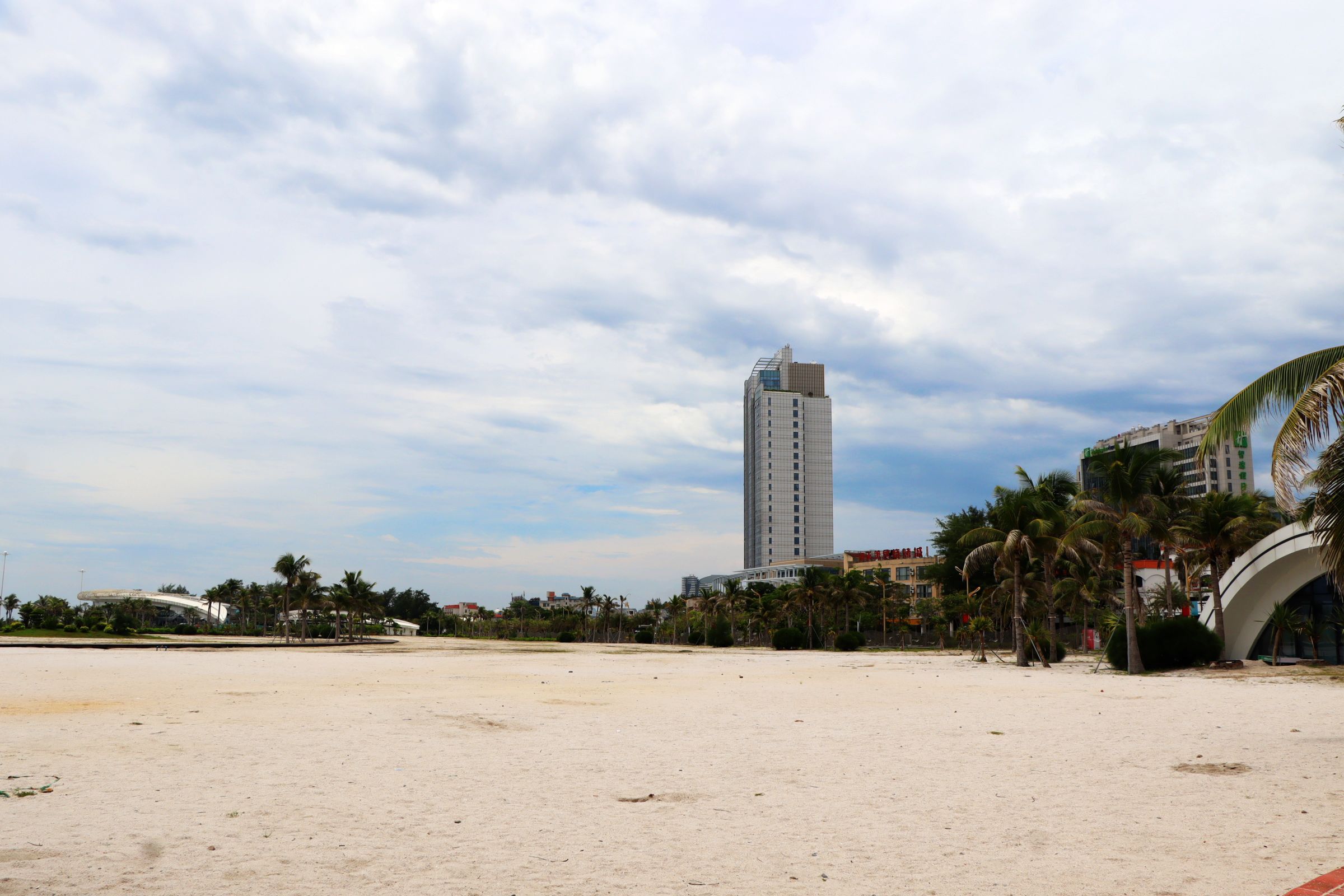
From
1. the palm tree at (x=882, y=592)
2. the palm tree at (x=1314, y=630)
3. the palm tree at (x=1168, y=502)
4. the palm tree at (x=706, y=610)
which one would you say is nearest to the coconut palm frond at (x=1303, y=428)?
the palm tree at (x=1168, y=502)

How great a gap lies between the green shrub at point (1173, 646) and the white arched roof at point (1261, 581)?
4706 mm

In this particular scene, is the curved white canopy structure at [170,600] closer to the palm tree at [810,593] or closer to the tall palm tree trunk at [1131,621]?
the palm tree at [810,593]

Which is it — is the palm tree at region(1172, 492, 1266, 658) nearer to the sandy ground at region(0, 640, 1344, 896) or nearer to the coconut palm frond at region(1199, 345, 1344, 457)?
the sandy ground at region(0, 640, 1344, 896)

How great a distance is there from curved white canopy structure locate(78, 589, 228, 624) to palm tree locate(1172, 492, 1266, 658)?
166 m

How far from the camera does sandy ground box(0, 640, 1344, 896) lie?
7293mm

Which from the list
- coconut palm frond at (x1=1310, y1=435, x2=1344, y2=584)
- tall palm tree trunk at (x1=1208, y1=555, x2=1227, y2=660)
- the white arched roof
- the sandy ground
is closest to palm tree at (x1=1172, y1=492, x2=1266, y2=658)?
tall palm tree trunk at (x1=1208, y1=555, x2=1227, y2=660)

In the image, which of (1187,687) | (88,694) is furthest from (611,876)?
(1187,687)

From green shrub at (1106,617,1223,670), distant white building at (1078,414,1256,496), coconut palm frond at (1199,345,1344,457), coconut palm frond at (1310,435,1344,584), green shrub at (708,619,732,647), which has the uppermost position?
distant white building at (1078,414,1256,496)

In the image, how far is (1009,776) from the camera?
11891 mm

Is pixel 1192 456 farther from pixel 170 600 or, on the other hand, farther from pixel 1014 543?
pixel 170 600

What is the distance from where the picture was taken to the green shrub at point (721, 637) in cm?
9862

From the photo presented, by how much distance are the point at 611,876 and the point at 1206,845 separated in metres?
5.40

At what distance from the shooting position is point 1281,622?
36.8 metres

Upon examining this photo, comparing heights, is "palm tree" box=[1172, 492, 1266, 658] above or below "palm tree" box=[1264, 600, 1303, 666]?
above
